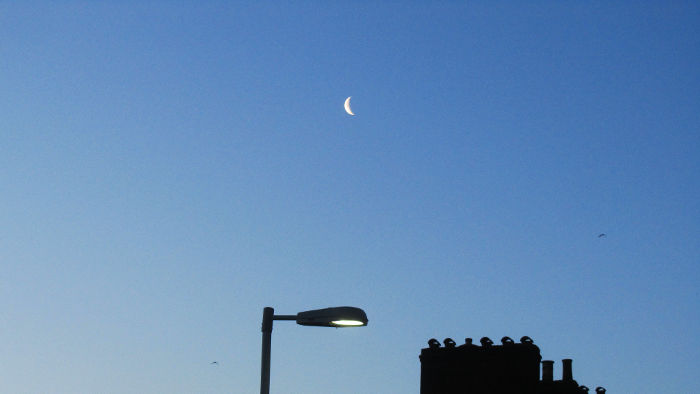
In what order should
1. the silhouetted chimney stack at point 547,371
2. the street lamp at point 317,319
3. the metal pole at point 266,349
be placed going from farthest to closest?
the silhouetted chimney stack at point 547,371 < the street lamp at point 317,319 < the metal pole at point 266,349

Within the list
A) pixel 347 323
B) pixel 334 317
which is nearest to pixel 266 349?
pixel 334 317

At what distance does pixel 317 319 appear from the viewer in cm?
916

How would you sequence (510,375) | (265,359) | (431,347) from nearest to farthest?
1. (265,359)
2. (510,375)
3. (431,347)

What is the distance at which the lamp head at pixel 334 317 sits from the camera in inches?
354

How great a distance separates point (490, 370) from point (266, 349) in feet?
59.0

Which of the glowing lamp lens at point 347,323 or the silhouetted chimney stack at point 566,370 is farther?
the silhouetted chimney stack at point 566,370

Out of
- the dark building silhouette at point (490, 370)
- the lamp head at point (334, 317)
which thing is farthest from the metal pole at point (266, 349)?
the dark building silhouette at point (490, 370)

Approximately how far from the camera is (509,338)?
25.7 metres

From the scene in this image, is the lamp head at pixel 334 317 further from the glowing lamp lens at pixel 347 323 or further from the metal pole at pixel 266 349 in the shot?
the metal pole at pixel 266 349

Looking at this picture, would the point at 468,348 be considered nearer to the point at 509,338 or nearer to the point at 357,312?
the point at 509,338

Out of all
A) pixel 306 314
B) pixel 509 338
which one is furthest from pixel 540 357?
pixel 306 314

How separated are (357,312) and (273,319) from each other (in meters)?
0.87

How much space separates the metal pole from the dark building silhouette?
57.9 feet

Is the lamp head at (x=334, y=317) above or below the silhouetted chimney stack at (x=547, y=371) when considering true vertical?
below
